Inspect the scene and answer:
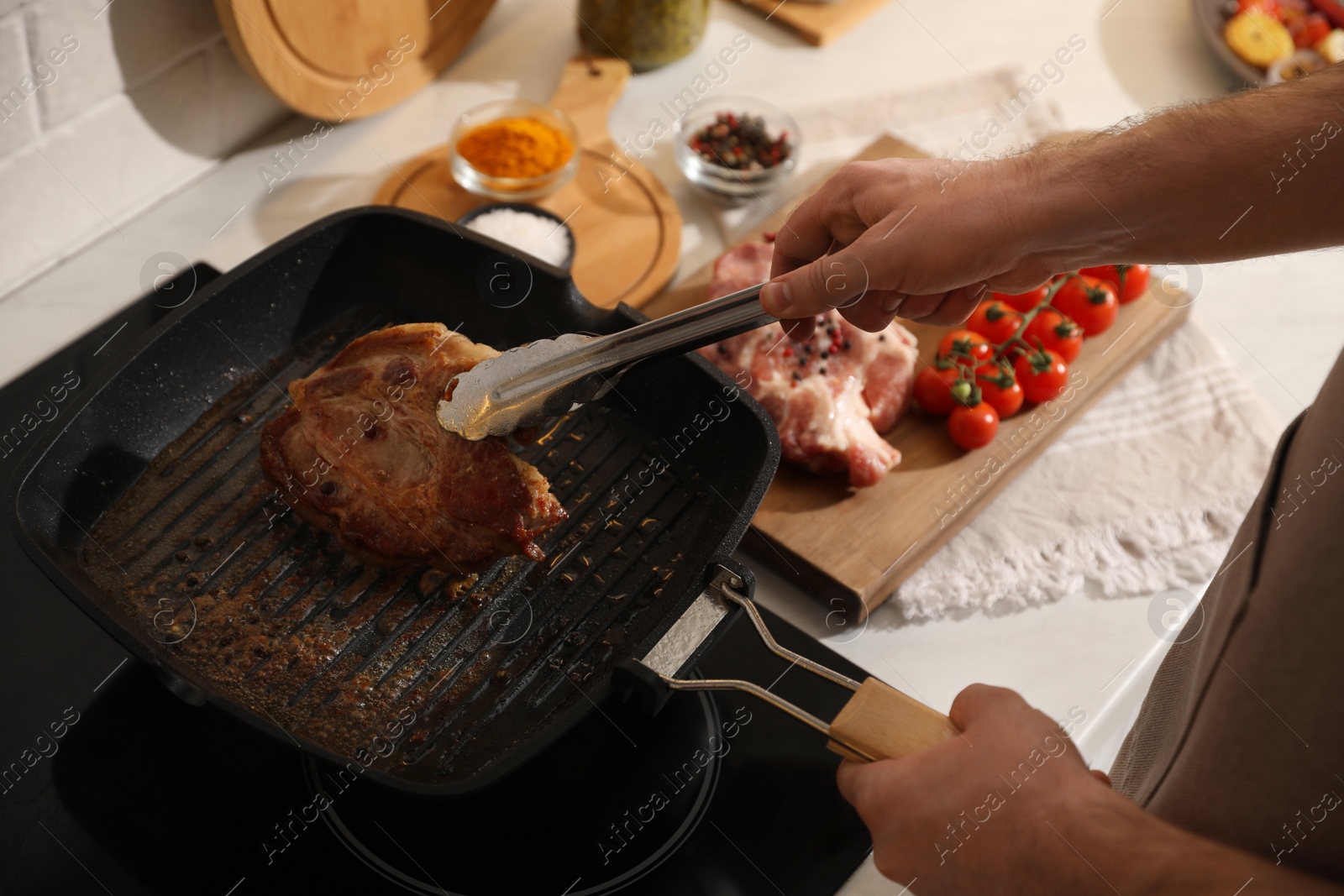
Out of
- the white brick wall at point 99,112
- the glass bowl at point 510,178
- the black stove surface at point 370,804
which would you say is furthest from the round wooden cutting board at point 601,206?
the black stove surface at point 370,804

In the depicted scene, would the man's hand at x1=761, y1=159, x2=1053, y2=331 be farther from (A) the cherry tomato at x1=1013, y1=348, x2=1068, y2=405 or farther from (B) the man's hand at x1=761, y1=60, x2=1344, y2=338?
(A) the cherry tomato at x1=1013, y1=348, x2=1068, y2=405

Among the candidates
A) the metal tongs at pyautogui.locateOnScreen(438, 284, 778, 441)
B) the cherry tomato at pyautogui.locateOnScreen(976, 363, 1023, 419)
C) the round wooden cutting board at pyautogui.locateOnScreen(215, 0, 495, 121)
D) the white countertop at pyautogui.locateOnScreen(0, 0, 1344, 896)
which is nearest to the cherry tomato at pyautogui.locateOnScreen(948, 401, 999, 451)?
the cherry tomato at pyautogui.locateOnScreen(976, 363, 1023, 419)

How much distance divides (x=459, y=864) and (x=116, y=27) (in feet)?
5.25

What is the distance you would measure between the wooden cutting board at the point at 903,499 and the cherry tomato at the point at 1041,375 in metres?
0.04

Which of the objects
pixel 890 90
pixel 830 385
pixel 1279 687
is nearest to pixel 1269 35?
pixel 890 90

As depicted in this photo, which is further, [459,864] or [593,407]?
[593,407]

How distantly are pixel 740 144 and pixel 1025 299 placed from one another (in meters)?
0.70

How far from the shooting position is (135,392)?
1.51 meters

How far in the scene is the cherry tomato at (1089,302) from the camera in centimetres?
197

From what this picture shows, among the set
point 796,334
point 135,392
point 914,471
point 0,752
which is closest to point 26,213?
point 135,392

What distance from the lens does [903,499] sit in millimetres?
1766

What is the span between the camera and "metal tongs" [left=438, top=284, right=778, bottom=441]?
1305 millimetres

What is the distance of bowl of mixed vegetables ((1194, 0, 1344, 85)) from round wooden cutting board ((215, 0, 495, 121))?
184 cm

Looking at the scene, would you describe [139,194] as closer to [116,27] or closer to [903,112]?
[116,27]
